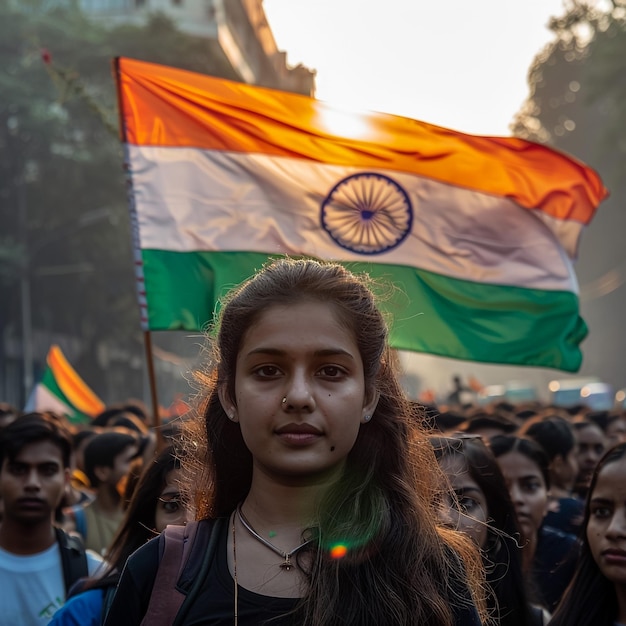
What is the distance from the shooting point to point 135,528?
387 cm

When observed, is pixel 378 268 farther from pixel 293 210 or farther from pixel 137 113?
pixel 137 113

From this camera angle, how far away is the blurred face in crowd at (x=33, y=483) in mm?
4965

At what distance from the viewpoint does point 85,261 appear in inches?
1516

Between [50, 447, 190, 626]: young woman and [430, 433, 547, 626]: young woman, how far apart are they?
870 millimetres

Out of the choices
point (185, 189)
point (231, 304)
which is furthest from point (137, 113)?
point (231, 304)

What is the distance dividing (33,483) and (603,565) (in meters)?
2.50

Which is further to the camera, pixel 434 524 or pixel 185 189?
pixel 185 189

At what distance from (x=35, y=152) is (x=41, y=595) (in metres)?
34.5

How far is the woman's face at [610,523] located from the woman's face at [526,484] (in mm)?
1437

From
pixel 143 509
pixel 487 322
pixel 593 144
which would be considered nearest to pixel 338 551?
pixel 143 509

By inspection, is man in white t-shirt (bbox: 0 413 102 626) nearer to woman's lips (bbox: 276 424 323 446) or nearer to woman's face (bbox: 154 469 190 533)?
woman's face (bbox: 154 469 190 533)

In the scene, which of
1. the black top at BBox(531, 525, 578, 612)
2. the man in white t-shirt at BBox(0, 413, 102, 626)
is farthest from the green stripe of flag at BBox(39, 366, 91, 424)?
the black top at BBox(531, 525, 578, 612)

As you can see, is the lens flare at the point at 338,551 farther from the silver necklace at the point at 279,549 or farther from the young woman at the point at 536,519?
the young woman at the point at 536,519

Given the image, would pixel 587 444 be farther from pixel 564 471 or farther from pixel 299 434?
pixel 299 434
